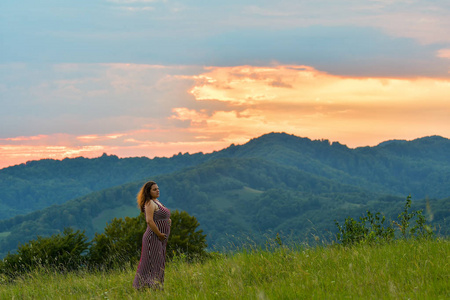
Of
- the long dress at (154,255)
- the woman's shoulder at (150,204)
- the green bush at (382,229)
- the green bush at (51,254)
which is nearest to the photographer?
the long dress at (154,255)

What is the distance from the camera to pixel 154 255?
9102 millimetres

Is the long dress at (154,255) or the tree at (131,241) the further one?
the tree at (131,241)

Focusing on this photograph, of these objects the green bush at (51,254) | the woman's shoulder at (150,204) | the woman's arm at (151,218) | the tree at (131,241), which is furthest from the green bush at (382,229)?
the green bush at (51,254)

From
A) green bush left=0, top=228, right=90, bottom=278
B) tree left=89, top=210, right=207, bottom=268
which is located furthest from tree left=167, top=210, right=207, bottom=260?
green bush left=0, top=228, right=90, bottom=278

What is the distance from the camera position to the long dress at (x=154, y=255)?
8930mm

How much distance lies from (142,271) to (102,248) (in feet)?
31.8

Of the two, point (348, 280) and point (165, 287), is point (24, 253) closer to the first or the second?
point (165, 287)

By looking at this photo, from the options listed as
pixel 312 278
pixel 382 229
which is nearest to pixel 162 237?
pixel 312 278

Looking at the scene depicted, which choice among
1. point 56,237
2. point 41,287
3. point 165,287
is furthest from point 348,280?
point 56,237

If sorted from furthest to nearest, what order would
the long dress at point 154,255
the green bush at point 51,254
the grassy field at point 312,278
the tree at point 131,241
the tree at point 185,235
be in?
the tree at point 185,235 < the tree at point 131,241 < the green bush at point 51,254 < the long dress at point 154,255 < the grassy field at point 312,278

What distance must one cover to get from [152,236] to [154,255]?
1.29 feet

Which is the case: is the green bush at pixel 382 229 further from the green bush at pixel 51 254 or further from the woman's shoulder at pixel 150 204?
the green bush at pixel 51 254

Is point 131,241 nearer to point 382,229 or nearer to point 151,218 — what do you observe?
point 151,218

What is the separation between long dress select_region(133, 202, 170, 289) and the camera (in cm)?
893
